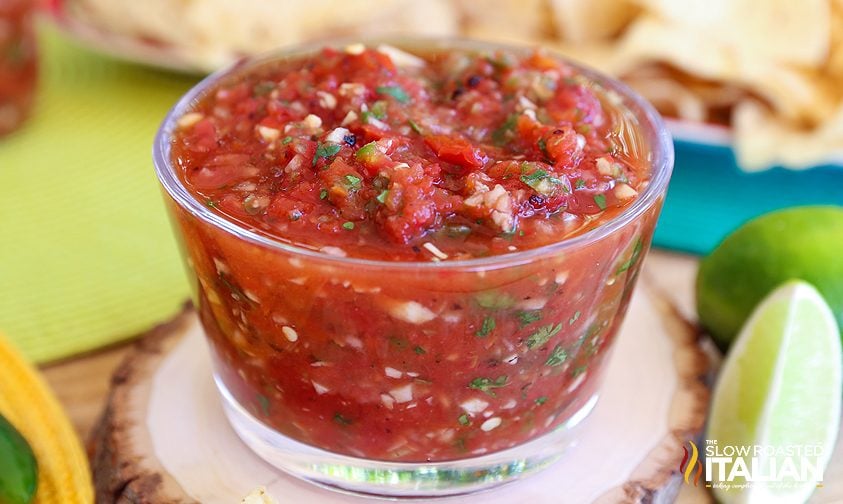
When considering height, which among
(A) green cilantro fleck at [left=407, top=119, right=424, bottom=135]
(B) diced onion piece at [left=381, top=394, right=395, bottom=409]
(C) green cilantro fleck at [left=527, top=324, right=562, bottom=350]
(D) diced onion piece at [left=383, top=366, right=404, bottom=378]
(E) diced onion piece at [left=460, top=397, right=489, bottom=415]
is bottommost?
(E) diced onion piece at [left=460, top=397, right=489, bottom=415]

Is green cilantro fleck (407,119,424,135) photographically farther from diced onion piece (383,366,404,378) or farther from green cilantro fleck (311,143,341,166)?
diced onion piece (383,366,404,378)

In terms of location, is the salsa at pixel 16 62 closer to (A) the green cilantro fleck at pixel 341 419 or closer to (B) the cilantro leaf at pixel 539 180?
(A) the green cilantro fleck at pixel 341 419

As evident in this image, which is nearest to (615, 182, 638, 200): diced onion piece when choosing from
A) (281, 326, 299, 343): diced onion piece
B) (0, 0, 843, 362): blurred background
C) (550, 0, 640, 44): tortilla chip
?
(281, 326, 299, 343): diced onion piece

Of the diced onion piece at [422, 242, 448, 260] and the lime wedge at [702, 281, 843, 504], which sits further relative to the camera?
the lime wedge at [702, 281, 843, 504]

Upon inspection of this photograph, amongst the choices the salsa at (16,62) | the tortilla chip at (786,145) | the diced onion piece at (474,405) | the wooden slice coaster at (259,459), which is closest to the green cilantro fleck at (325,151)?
the diced onion piece at (474,405)

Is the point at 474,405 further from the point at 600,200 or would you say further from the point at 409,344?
the point at 600,200

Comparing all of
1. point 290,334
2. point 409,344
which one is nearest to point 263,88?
point 290,334
